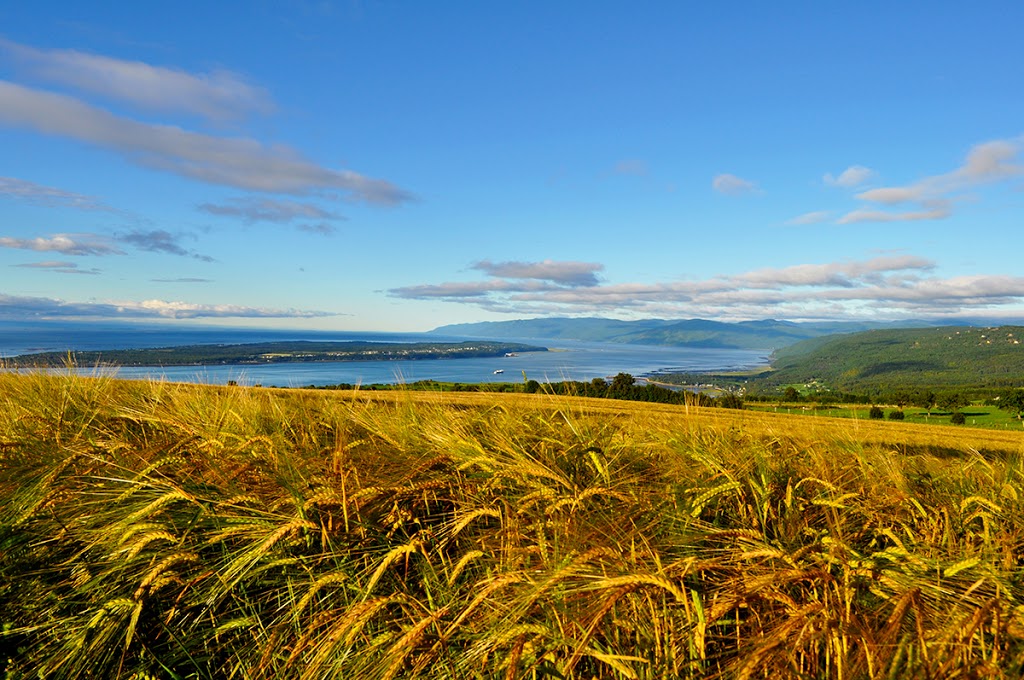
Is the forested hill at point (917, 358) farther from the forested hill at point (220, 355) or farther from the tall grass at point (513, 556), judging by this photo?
the tall grass at point (513, 556)

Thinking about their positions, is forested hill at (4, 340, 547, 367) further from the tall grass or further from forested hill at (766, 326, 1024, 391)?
forested hill at (766, 326, 1024, 391)

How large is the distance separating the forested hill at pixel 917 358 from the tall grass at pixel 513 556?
107 m

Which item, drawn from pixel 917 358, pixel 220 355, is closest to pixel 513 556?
pixel 220 355

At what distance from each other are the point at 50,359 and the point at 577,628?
25.2 feet

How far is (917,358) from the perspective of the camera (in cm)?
13900

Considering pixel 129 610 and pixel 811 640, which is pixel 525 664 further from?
pixel 129 610

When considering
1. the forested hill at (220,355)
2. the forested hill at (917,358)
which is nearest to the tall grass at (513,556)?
the forested hill at (220,355)

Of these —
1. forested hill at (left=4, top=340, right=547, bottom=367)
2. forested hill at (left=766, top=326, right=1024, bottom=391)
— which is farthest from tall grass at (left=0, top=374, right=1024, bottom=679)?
forested hill at (left=766, top=326, right=1024, bottom=391)

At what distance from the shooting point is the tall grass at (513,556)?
195 cm

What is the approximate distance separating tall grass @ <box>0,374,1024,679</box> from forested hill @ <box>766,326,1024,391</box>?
107 meters

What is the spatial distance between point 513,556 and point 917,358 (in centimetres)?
16915

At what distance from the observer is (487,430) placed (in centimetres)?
323

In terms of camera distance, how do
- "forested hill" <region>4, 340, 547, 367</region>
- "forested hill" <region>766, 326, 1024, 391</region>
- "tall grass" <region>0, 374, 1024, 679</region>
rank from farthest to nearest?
"forested hill" <region>766, 326, 1024, 391</region> → "forested hill" <region>4, 340, 547, 367</region> → "tall grass" <region>0, 374, 1024, 679</region>

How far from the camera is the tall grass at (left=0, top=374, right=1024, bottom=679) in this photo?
1.95 metres
